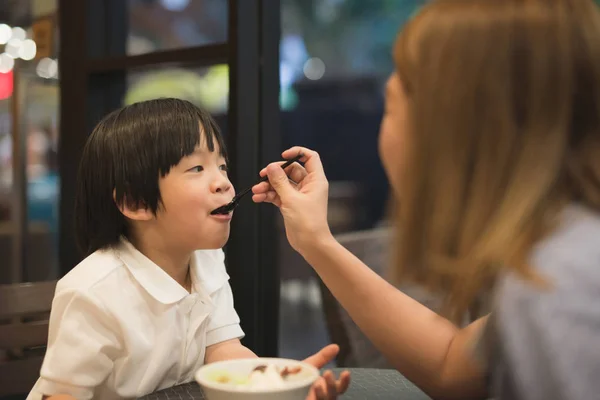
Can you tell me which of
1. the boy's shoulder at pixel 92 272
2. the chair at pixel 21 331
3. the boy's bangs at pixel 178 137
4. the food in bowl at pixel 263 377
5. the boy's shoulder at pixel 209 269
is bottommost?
the chair at pixel 21 331

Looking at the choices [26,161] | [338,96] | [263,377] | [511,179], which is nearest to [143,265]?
[263,377]

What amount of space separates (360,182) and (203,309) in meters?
1.39

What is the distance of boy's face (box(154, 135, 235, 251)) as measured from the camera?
4.11 feet

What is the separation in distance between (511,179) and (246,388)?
39 centimetres

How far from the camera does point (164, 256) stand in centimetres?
132

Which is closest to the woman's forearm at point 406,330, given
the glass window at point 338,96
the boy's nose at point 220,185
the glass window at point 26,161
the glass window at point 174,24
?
the boy's nose at point 220,185

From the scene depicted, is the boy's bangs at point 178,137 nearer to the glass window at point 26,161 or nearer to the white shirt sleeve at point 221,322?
the white shirt sleeve at point 221,322

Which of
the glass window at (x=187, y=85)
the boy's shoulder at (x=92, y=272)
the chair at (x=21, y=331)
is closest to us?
the boy's shoulder at (x=92, y=272)

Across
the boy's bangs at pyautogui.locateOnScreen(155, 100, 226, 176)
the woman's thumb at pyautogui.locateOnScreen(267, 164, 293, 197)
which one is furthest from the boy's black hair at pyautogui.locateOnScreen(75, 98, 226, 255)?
the woman's thumb at pyautogui.locateOnScreen(267, 164, 293, 197)

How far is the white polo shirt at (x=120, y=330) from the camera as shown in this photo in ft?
3.59

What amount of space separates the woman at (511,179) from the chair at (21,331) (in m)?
1.01

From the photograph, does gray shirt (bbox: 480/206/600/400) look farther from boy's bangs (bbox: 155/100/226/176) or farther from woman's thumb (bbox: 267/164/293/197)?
boy's bangs (bbox: 155/100/226/176)

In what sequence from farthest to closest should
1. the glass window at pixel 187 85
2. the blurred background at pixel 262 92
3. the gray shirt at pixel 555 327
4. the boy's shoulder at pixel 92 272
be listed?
the glass window at pixel 187 85 → the blurred background at pixel 262 92 → the boy's shoulder at pixel 92 272 → the gray shirt at pixel 555 327

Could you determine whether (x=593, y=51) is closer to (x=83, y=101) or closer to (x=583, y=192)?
(x=583, y=192)
